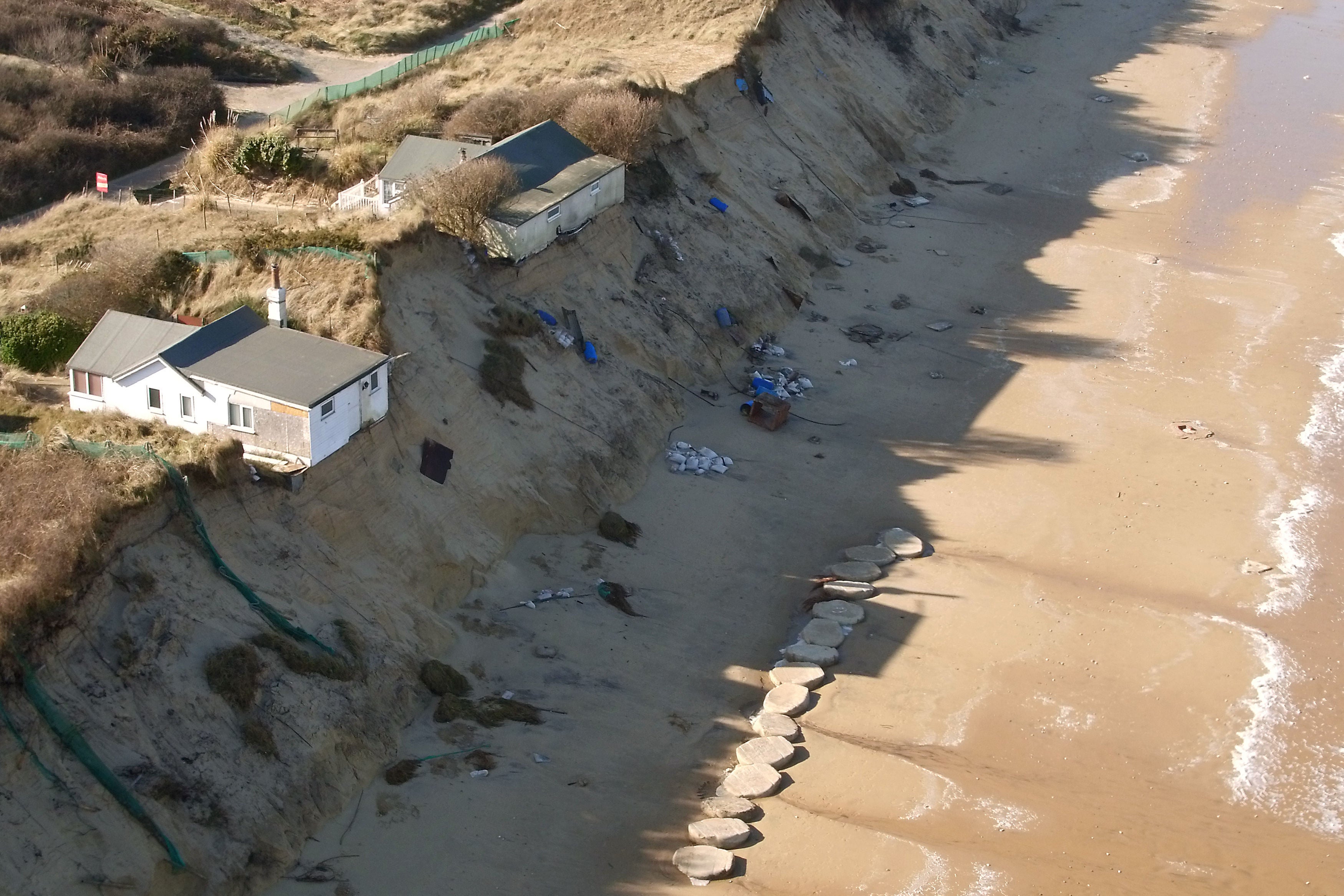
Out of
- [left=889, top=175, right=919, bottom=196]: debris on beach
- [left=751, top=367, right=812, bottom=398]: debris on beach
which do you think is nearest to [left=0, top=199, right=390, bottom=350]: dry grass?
[left=751, top=367, right=812, bottom=398]: debris on beach

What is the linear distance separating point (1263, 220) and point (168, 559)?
130 ft

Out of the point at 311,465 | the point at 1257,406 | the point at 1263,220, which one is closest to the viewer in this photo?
the point at 311,465

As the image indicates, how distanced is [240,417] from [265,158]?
43.5 ft

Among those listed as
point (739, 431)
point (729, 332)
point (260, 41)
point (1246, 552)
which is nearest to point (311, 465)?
point (739, 431)

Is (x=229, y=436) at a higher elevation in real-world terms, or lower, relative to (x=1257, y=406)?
higher

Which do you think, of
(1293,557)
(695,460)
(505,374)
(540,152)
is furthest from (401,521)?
(1293,557)

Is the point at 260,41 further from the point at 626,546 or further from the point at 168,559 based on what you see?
the point at 168,559

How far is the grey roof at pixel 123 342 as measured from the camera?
73.1ft

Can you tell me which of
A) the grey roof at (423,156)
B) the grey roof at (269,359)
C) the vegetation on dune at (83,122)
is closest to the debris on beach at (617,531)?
the grey roof at (269,359)

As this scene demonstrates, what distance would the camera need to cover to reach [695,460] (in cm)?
2939

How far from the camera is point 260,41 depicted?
47500mm

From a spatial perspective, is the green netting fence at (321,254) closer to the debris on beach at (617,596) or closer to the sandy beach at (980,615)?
the sandy beach at (980,615)

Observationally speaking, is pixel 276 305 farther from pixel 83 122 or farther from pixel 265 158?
pixel 83 122

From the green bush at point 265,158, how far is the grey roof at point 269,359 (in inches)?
413
